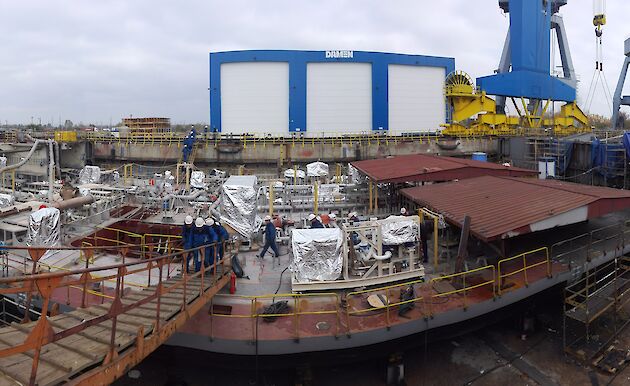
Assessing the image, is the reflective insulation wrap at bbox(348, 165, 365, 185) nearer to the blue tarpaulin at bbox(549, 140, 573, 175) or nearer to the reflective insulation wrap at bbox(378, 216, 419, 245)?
the reflective insulation wrap at bbox(378, 216, 419, 245)

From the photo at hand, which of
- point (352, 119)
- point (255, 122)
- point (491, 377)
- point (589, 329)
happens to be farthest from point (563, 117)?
point (491, 377)

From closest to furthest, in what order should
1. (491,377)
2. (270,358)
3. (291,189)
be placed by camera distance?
(270,358)
(491,377)
(291,189)

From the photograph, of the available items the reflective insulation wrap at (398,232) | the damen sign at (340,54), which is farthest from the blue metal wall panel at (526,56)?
the reflective insulation wrap at (398,232)

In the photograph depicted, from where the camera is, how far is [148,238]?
1236 cm

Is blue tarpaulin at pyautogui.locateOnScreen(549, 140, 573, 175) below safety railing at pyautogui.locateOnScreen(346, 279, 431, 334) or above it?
above

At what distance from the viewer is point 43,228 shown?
35.3ft

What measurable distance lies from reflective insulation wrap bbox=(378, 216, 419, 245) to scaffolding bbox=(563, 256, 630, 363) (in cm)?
351

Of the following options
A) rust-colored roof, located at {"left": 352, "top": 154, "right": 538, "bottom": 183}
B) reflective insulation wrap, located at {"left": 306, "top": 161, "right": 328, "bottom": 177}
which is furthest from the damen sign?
rust-colored roof, located at {"left": 352, "top": 154, "right": 538, "bottom": 183}

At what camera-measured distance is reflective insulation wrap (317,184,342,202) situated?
53.8 feet

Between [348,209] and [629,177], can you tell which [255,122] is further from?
[629,177]

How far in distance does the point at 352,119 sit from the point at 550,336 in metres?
28.8

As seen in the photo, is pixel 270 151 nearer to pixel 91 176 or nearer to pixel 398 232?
pixel 91 176

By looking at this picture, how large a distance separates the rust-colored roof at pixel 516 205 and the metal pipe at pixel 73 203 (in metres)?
10.1

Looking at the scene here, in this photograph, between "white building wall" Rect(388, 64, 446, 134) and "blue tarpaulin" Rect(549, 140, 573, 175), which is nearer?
"blue tarpaulin" Rect(549, 140, 573, 175)
